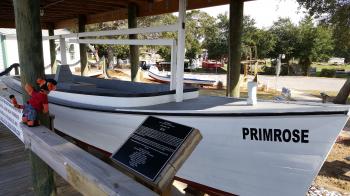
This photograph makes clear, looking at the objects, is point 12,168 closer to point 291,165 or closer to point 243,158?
point 243,158

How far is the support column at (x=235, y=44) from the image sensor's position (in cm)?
704

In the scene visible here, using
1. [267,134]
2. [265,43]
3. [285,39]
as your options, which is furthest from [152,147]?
[285,39]

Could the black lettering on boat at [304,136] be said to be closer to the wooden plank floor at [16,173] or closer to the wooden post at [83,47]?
the wooden plank floor at [16,173]

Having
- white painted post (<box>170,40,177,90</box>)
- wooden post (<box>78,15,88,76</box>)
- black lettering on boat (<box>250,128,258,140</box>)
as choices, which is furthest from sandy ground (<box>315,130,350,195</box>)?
wooden post (<box>78,15,88,76</box>)

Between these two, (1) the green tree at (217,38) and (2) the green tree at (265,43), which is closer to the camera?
(2) the green tree at (265,43)

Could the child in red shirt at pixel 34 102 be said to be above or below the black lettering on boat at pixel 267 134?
above

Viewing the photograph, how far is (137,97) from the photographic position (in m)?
5.10

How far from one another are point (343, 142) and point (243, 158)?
20.2ft

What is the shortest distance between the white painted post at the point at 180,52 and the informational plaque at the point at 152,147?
2.06m

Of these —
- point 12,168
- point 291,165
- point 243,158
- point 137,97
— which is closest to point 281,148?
point 291,165

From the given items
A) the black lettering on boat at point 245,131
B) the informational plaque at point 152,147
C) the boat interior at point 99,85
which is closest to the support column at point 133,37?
the boat interior at point 99,85

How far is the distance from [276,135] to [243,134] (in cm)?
40

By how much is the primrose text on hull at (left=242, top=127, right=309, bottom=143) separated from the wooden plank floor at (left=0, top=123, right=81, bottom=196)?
2.94 meters

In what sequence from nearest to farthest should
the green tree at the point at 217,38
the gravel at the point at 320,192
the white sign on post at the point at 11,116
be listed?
the white sign on post at the point at 11,116
the gravel at the point at 320,192
the green tree at the point at 217,38
